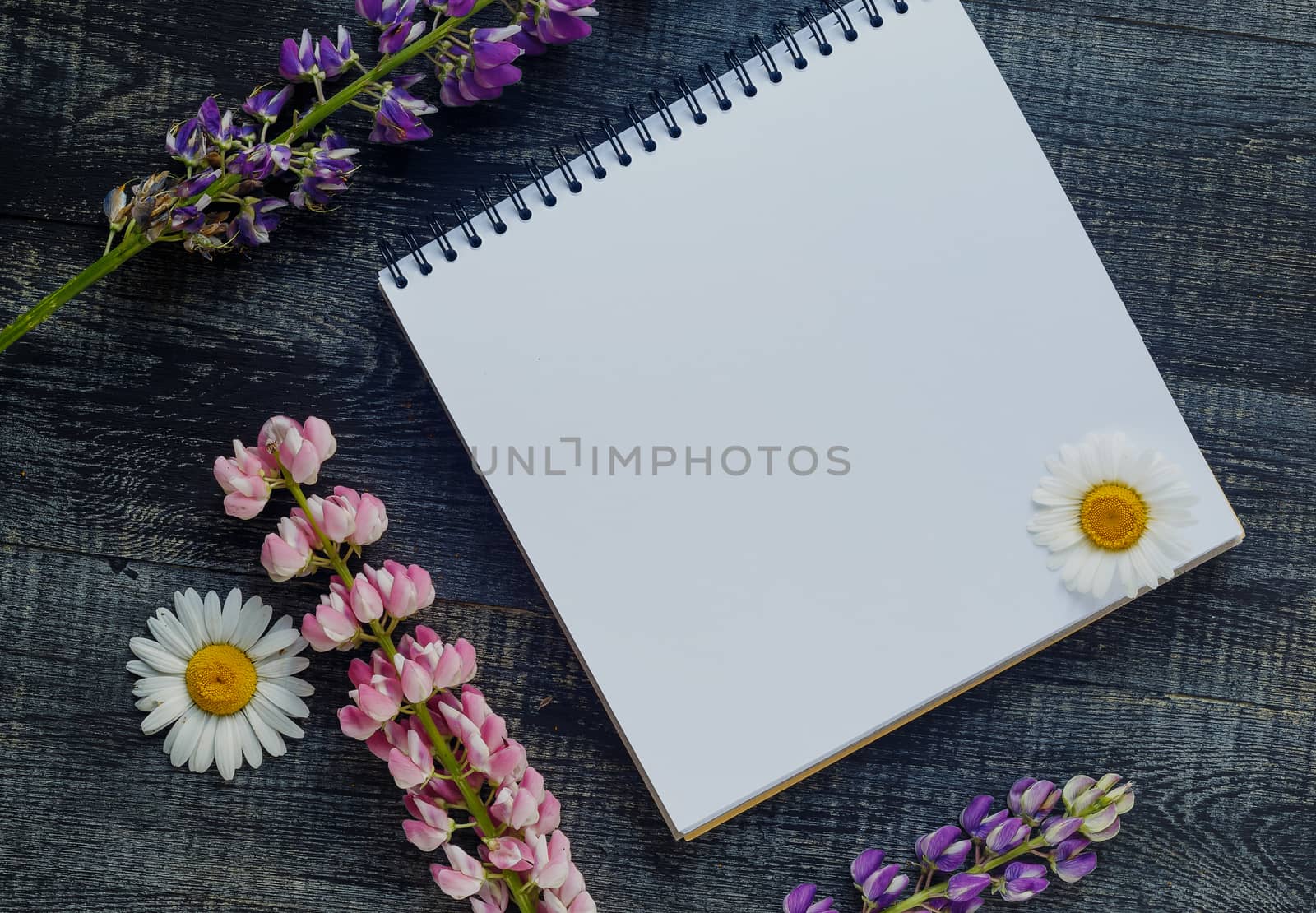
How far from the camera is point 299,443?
0.67m

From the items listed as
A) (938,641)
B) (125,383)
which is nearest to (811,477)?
(938,641)

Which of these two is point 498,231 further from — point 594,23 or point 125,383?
point 125,383

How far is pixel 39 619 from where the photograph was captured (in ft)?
2.42

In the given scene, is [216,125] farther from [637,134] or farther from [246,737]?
[246,737]

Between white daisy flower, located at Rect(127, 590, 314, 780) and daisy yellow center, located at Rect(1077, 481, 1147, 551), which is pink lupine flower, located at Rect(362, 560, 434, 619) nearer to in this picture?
white daisy flower, located at Rect(127, 590, 314, 780)

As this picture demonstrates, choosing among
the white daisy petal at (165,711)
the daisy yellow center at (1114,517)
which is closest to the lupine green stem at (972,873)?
the daisy yellow center at (1114,517)

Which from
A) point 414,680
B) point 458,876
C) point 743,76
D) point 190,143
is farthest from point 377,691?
point 743,76

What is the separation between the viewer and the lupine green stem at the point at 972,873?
28.3 inches

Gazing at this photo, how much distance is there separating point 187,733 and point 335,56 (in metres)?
0.50

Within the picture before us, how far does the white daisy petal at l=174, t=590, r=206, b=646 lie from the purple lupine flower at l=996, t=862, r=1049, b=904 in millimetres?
609

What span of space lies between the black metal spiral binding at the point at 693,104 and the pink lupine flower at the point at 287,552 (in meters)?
0.40

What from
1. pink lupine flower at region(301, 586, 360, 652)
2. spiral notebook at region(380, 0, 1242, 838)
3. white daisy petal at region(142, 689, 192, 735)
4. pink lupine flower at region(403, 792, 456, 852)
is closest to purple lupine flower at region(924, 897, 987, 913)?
spiral notebook at region(380, 0, 1242, 838)

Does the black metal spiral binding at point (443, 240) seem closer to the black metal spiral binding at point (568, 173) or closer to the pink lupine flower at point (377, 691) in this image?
the black metal spiral binding at point (568, 173)

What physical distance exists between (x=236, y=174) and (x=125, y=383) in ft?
0.59
